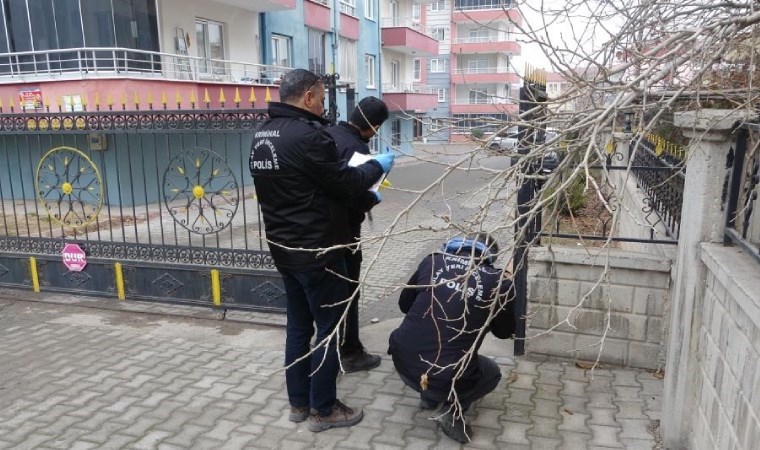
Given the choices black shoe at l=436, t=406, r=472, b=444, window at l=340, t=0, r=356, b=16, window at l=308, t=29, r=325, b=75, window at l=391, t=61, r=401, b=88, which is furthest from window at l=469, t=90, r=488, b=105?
window at l=391, t=61, r=401, b=88

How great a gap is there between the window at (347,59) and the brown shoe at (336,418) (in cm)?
2064

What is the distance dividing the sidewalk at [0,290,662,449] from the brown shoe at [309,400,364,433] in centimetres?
5

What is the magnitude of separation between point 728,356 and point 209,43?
1526cm

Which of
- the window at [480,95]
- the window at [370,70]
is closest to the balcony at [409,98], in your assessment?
the window at [370,70]

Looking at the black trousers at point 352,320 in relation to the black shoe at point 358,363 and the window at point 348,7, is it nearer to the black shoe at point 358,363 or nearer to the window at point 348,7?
the black shoe at point 358,363

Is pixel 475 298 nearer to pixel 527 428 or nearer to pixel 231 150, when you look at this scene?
pixel 527 428

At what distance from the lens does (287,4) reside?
1666 centimetres

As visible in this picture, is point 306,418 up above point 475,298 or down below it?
below

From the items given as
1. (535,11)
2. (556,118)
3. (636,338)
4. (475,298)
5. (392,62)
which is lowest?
(636,338)

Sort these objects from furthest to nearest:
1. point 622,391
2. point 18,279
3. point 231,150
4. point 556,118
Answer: point 231,150
point 18,279
point 622,391
point 556,118

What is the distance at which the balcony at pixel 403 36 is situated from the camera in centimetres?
2659

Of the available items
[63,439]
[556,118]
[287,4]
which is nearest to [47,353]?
[63,439]

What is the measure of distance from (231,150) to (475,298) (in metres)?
11.8

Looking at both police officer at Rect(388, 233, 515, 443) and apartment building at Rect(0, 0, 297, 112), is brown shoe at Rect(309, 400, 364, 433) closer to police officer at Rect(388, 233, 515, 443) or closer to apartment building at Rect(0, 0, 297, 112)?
police officer at Rect(388, 233, 515, 443)
